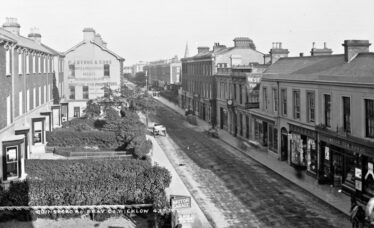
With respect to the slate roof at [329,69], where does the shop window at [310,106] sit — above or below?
below

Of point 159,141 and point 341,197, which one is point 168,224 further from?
point 159,141

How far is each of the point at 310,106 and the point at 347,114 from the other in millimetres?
4965

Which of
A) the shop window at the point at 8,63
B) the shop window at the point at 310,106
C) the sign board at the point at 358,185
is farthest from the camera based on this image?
the shop window at the point at 310,106

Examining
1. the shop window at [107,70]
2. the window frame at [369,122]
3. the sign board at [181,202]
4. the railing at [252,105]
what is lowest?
the sign board at [181,202]

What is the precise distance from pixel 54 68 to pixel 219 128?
23.3 metres

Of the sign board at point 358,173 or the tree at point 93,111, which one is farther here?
the tree at point 93,111

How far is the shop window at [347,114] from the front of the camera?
2453 centimetres

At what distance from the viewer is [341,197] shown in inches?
927

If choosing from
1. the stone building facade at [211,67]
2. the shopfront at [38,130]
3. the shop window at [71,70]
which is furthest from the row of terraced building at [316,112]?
the shop window at [71,70]

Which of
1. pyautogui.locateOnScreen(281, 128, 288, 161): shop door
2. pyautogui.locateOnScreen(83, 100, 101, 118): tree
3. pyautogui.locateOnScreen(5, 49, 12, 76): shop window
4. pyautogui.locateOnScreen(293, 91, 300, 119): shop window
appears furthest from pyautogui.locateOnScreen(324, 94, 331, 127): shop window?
pyautogui.locateOnScreen(83, 100, 101, 118): tree

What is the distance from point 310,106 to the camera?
29.6 metres

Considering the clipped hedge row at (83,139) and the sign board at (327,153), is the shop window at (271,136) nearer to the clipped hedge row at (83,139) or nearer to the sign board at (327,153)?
the sign board at (327,153)

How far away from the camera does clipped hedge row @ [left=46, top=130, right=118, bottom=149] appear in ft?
123

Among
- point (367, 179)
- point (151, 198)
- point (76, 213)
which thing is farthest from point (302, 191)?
point (76, 213)
